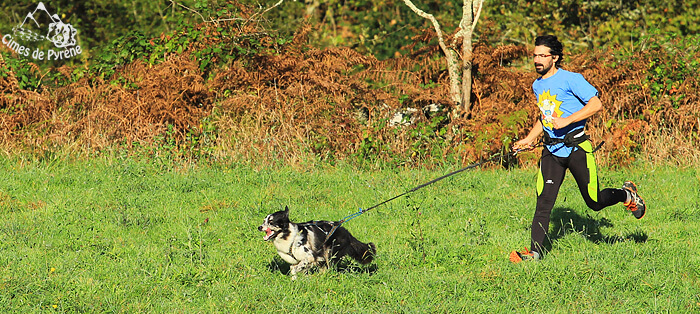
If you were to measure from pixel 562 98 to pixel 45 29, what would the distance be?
61.4ft

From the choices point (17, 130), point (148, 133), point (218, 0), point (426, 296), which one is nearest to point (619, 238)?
point (426, 296)

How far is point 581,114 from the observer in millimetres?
6102

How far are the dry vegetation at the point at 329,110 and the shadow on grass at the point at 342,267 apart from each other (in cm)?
433

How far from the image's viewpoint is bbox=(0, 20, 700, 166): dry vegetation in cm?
1106

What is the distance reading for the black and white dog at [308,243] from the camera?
5.83 m

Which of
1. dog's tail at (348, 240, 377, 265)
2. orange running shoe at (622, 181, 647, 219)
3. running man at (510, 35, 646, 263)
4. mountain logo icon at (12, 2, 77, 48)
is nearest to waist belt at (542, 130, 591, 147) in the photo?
running man at (510, 35, 646, 263)

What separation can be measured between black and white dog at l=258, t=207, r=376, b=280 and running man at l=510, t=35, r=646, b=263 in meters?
1.46

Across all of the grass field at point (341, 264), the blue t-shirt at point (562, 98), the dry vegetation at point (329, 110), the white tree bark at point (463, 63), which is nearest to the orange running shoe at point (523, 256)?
the grass field at point (341, 264)

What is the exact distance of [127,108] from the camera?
11531mm

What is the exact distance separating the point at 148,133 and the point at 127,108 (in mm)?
560

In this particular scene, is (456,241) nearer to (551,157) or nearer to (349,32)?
(551,157)

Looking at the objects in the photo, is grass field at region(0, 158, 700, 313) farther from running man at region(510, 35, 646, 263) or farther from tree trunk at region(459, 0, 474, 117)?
tree trunk at region(459, 0, 474, 117)

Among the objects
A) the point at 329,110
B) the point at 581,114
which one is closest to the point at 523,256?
the point at 581,114

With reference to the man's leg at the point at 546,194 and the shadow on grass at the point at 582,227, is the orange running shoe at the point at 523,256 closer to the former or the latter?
the man's leg at the point at 546,194
